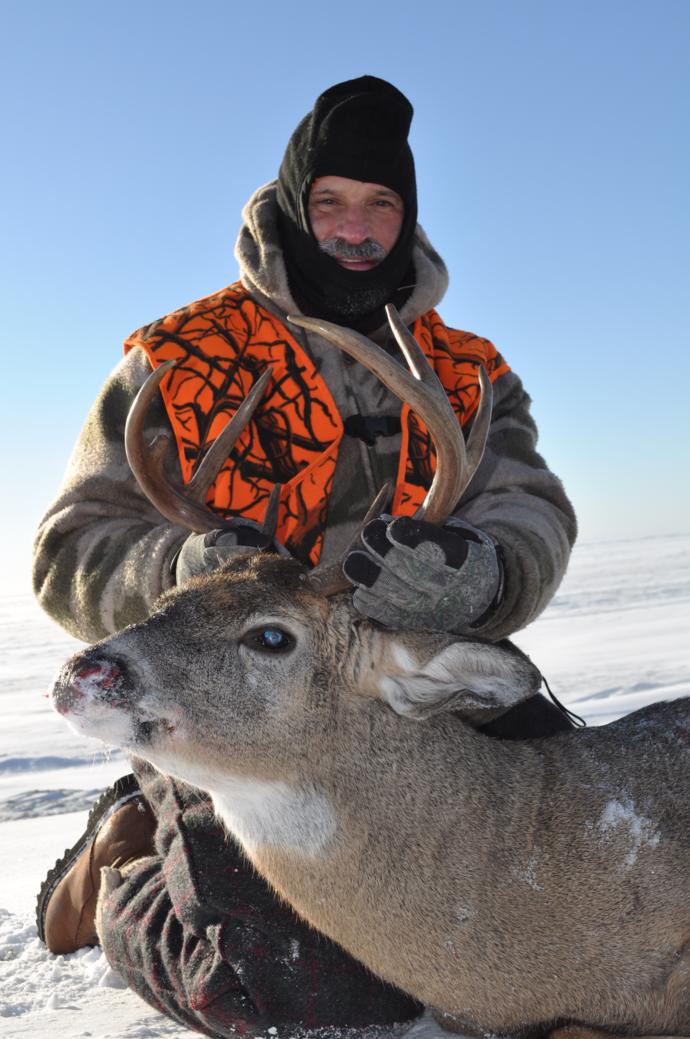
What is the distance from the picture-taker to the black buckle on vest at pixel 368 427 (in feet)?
13.1

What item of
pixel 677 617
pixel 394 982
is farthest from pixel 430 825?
pixel 677 617

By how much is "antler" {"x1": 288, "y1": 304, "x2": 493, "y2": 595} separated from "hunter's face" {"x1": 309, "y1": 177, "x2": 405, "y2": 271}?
152cm

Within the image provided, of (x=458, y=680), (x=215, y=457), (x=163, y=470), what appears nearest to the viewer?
(x=458, y=680)

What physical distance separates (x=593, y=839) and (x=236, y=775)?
3.12ft

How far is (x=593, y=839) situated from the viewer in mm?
2727

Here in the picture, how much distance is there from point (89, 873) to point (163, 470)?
1630 mm

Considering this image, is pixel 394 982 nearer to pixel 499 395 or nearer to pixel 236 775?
pixel 236 775

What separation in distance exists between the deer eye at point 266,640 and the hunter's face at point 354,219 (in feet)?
6.69

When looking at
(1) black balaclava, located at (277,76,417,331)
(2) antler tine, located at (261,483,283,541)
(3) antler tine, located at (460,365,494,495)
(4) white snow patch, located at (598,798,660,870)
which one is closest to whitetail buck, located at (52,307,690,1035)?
(4) white snow patch, located at (598,798,660,870)

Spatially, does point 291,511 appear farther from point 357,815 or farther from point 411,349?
point 357,815

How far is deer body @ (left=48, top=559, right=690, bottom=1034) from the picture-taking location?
2.62m

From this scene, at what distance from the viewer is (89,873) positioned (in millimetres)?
3842

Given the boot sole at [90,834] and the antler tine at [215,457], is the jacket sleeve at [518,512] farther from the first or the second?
the boot sole at [90,834]

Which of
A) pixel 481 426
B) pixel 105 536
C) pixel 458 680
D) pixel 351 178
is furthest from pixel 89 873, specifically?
pixel 351 178
